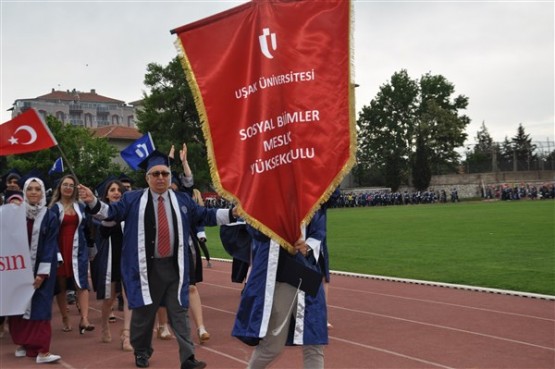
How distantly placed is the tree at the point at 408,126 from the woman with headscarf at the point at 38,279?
6996 cm

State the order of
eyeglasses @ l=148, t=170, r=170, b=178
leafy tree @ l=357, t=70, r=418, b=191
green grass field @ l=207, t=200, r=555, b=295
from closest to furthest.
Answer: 1. eyeglasses @ l=148, t=170, r=170, b=178
2. green grass field @ l=207, t=200, r=555, b=295
3. leafy tree @ l=357, t=70, r=418, b=191

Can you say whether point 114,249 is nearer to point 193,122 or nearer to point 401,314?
point 401,314

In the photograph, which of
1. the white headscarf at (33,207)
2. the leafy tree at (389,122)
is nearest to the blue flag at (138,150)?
the white headscarf at (33,207)

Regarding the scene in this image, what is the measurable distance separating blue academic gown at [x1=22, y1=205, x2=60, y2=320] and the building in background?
361 ft

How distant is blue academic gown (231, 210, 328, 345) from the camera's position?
436 centimetres

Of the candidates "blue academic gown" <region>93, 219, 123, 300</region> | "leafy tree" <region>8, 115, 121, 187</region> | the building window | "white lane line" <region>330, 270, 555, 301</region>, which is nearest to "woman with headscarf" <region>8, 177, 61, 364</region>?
"blue academic gown" <region>93, 219, 123, 300</region>

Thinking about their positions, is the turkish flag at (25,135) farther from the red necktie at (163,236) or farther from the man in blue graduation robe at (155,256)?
the red necktie at (163,236)

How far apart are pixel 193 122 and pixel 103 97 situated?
72.1 metres

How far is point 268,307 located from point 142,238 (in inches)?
70.1

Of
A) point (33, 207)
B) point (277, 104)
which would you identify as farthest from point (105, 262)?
point (277, 104)

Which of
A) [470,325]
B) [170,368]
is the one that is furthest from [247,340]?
[470,325]

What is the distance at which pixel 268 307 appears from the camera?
438 centimetres

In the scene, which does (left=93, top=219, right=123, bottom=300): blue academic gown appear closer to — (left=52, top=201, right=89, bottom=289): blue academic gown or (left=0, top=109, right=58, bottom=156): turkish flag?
(left=52, top=201, right=89, bottom=289): blue academic gown

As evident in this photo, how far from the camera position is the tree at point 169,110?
55781 mm
